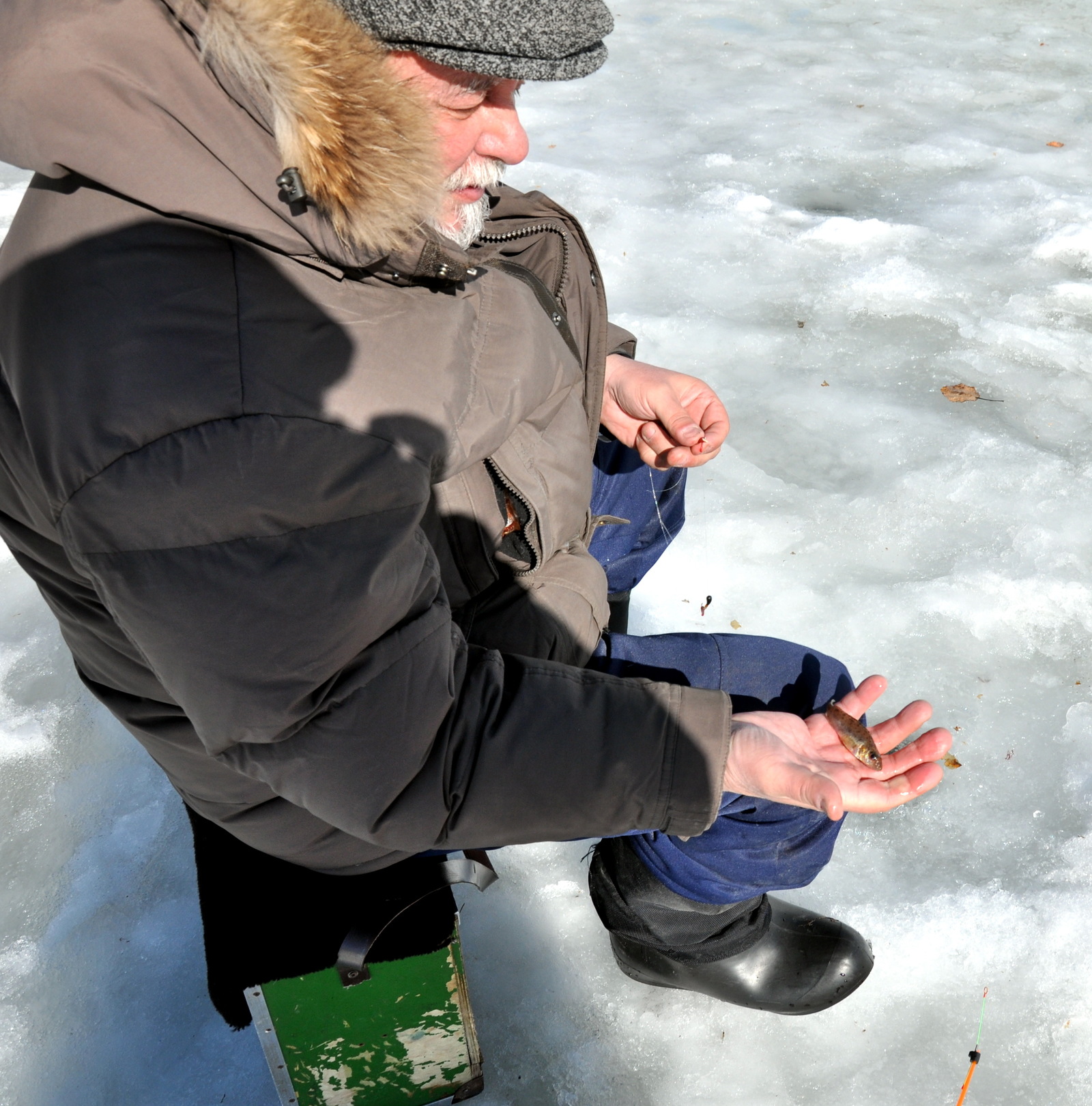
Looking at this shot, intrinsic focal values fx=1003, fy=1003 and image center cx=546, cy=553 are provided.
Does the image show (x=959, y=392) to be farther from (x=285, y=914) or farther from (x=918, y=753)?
(x=285, y=914)

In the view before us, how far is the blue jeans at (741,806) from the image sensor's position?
1.49 meters

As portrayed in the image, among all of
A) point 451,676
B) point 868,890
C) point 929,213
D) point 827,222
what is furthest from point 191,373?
point 929,213

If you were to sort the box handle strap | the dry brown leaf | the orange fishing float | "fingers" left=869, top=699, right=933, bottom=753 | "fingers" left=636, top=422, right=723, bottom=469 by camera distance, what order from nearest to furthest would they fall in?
the box handle strap < "fingers" left=869, top=699, right=933, bottom=753 < the orange fishing float < "fingers" left=636, top=422, right=723, bottom=469 < the dry brown leaf

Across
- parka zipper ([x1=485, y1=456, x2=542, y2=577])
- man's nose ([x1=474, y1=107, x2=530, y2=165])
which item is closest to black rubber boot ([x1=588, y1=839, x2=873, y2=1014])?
parka zipper ([x1=485, y1=456, x2=542, y2=577])

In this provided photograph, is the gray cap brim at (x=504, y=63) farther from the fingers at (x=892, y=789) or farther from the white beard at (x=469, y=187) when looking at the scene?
the fingers at (x=892, y=789)

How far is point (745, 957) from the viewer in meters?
1.70

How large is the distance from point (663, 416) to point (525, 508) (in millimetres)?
572

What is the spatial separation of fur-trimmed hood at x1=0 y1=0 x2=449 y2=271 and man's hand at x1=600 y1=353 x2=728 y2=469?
0.93 meters

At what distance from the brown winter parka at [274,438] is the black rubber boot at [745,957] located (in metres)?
0.48

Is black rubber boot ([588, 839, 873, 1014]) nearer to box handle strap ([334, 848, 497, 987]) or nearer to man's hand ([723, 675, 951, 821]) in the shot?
box handle strap ([334, 848, 497, 987])

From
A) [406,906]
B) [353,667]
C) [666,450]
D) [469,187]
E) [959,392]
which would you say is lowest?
[959,392]

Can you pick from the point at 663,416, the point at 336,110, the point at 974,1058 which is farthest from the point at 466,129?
the point at 974,1058

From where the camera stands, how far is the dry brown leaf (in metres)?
2.88

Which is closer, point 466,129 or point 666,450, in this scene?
point 466,129
